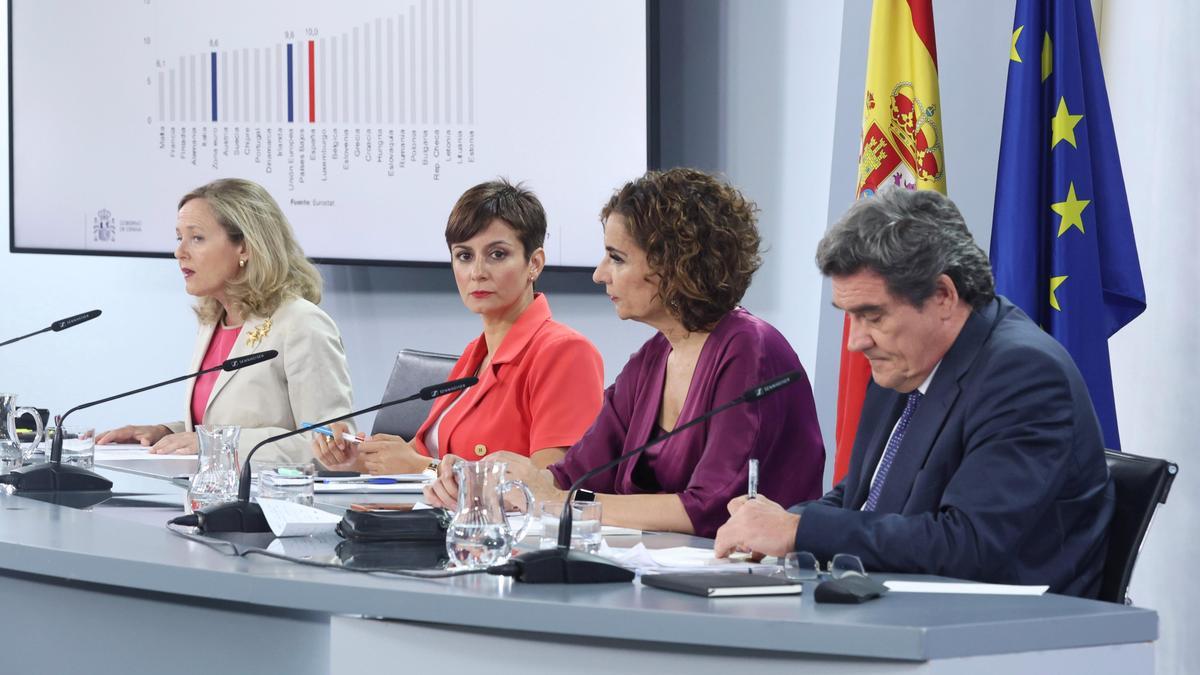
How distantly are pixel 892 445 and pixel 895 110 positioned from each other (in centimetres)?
128

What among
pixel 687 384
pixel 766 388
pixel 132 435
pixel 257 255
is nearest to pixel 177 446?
pixel 132 435

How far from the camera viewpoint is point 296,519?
6.91 feet

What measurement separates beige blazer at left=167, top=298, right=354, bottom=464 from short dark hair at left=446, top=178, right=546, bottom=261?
0.52 m

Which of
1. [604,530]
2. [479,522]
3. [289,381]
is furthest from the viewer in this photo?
[289,381]

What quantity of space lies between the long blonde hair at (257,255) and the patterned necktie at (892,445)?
200 cm

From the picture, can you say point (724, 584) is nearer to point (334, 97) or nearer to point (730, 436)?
point (730, 436)

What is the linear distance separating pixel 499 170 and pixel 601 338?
23.1 inches

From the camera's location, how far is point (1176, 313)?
3184mm

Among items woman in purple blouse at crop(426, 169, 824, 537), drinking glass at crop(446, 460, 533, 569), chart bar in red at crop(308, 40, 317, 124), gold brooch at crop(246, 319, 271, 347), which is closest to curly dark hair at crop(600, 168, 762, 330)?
woman in purple blouse at crop(426, 169, 824, 537)

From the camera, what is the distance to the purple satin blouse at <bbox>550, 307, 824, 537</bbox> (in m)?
2.46

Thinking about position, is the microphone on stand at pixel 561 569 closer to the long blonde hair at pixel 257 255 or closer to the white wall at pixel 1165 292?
the white wall at pixel 1165 292

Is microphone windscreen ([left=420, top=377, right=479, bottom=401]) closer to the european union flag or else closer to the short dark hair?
the short dark hair

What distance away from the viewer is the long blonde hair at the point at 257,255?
147 inches

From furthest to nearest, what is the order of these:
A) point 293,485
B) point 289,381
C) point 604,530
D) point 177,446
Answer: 1. point 289,381
2. point 177,446
3. point 293,485
4. point 604,530
